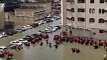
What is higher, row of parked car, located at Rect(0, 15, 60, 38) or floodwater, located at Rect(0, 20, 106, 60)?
row of parked car, located at Rect(0, 15, 60, 38)

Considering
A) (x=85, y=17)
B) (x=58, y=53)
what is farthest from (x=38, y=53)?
(x=85, y=17)

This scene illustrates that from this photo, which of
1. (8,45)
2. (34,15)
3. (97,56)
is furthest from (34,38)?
(34,15)

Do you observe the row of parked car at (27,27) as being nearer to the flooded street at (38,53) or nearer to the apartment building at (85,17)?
the flooded street at (38,53)

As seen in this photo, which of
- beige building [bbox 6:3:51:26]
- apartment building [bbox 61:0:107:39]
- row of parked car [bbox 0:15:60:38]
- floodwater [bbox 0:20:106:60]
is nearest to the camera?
floodwater [bbox 0:20:106:60]

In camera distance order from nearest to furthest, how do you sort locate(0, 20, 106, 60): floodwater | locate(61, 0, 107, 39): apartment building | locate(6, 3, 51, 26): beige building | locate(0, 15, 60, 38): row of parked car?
locate(0, 20, 106, 60): floodwater → locate(61, 0, 107, 39): apartment building → locate(0, 15, 60, 38): row of parked car → locate(6, 3, 51, 26): beige building

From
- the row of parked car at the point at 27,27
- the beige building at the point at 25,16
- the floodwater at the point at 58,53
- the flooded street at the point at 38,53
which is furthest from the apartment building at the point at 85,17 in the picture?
the beige building at the point at 25,16

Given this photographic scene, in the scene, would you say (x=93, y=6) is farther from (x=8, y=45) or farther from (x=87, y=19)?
(x=8, y=45)

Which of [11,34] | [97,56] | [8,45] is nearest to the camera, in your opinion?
[97,56]

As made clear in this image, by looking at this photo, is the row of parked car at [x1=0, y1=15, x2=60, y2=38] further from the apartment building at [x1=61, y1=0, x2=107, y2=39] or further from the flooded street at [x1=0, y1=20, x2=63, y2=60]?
the apartment building at [x1=61, y1=0, x2=107, y2=39]

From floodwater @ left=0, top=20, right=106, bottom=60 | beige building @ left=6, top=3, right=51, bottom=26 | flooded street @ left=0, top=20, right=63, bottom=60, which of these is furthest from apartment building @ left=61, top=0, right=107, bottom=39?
beige building @ left=6, top=3, right=51, bottom=26
